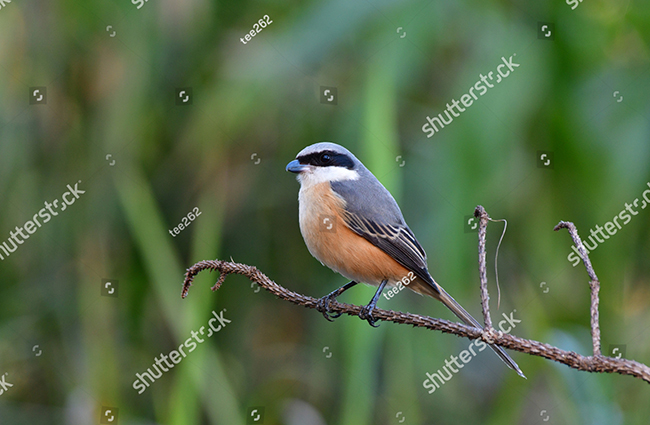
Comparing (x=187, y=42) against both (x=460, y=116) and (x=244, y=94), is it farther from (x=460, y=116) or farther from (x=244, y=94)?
(x=460, y=116)

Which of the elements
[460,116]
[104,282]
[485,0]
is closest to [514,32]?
[485,0]

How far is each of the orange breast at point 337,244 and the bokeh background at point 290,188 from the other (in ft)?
0.91

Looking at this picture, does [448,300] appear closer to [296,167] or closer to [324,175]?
[324,175]

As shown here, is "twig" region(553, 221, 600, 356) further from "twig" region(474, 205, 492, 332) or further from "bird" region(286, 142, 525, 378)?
"bird" region(286, 142, 525, 378)

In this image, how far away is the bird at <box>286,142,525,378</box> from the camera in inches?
116

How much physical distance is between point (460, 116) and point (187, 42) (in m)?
2.06

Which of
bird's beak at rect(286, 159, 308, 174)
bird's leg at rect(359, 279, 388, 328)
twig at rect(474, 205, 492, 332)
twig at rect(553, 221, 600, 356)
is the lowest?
twig at rect(553, 221, 600, 356)

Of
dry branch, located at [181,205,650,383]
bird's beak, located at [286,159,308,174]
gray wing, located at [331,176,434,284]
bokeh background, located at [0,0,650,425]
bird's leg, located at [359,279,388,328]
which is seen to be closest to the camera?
dry branch, located at [181,205,650,383]

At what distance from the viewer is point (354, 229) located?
10.1 ft

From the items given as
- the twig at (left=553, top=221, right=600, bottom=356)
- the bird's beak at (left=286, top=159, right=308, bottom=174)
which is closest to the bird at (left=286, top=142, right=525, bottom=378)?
the bird's beak at (left=286, top=159, right=308, bottom=174)

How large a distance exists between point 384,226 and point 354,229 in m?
0.16

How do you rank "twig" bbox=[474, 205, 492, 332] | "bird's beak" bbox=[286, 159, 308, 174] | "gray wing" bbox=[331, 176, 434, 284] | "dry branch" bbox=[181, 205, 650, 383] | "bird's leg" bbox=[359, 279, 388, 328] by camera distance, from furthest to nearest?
"gray wing" bbox=[331, 176, 434, 284] → "bird's beak" bbox=[286, 159, 308, 174] → "bird's leg" bbox=[359, 279, 388, 328] → "twig" bbox=[474, 205, 492, 332] → "dry branch" bbox=[181, 205, 650, 383]

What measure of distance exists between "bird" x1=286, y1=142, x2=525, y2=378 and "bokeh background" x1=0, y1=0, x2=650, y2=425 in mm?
169

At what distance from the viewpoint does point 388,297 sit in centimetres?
333
